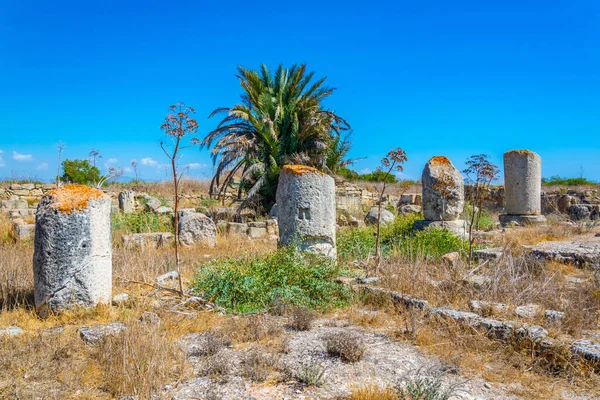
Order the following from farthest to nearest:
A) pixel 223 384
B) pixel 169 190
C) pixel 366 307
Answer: pixel 169 190 → pixel 366 307 → pixel 223 384

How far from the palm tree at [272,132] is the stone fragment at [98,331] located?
10376 millimetres

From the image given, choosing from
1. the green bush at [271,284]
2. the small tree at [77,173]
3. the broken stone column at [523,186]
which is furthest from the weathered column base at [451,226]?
the small tree at [77,173]

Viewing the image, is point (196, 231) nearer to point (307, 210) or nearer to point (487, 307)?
point (307, 210)

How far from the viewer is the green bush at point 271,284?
5.23m

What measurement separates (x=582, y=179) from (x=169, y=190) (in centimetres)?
2606

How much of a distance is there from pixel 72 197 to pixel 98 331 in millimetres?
1584

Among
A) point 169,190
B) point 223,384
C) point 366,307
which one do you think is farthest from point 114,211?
point 223,384

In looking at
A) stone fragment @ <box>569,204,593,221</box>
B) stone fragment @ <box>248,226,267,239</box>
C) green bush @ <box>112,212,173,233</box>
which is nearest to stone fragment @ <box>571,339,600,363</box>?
stone fragment @ <box>248,226,267,239</box>

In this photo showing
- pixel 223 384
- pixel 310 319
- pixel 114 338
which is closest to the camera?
pixel 223 384

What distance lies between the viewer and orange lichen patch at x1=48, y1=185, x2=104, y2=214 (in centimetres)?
473

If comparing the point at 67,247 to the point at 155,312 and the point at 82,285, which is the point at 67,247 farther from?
the point at 155,312

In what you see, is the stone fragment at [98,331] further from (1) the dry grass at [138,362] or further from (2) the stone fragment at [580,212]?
(2) the stone fragment at [580,212]

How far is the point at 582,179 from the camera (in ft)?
96.1

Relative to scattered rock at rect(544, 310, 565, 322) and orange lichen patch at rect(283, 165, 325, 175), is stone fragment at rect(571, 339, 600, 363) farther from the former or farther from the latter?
orange lichen patch at rect(283, 165, 325, 175)
